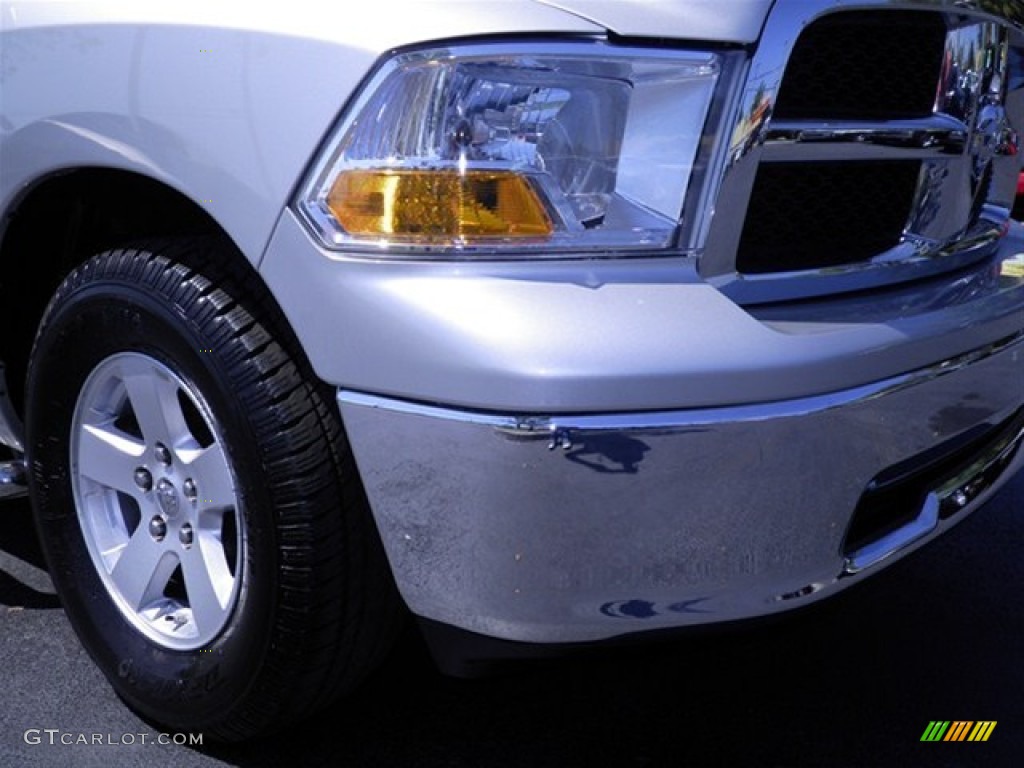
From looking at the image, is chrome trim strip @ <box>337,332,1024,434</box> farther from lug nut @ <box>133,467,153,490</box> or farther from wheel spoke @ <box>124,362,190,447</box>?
lug nut @ <box>133,467,153,490</box>

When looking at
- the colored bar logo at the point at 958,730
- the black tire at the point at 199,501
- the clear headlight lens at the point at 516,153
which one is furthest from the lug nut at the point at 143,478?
the colored bar logo at the point at 958,730

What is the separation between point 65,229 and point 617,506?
1.37 metres

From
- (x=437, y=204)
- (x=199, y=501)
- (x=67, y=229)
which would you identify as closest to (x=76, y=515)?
(x=199, y=501)

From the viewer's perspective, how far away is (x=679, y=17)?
5.98 feet

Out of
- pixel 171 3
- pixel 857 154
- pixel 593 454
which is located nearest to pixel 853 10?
pixel 857 154

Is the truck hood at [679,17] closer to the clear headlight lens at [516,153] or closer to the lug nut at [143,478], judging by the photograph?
the clear headlight lens at [516,153]

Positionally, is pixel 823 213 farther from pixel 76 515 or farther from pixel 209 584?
pixel 76 515

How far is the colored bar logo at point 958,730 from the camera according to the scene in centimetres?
249

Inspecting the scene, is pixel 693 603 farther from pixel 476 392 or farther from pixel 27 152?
pixel 27 152

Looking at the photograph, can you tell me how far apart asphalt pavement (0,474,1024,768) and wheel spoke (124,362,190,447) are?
610mm

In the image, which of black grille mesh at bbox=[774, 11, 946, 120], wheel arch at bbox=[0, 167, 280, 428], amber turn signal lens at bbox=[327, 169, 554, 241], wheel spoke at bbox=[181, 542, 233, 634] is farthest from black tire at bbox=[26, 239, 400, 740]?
black grille mesh at bbox=[774, 11, 946, 120]

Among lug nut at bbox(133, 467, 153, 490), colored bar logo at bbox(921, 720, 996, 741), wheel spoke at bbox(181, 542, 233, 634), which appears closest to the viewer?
wheel spoke at bbox(181, 542, 233, 634)

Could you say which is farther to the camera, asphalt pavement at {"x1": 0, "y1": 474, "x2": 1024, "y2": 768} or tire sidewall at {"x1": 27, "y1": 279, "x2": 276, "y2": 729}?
asphalt pavement at {"x1": 0, "y1": 474, "x2": 1024, "y2": 768}

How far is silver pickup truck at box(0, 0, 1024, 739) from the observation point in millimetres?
1755
